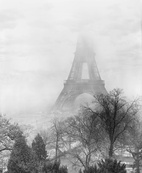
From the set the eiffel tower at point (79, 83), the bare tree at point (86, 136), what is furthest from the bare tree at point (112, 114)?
the eiffel tower at point (79, 83)

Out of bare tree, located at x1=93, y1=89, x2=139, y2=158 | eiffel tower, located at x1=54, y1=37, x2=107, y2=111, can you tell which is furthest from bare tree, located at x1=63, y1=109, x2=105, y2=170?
eiffel tower, located at x1=54, y1=37, x2=107, y2=111

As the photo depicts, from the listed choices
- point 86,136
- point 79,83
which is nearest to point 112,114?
point 86,136

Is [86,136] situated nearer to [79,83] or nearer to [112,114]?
[112,114]

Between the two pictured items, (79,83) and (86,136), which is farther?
(79,83)

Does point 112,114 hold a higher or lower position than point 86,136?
higher

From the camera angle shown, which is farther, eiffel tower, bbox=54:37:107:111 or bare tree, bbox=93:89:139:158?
eiffel tower, bbox=54:37:107:111

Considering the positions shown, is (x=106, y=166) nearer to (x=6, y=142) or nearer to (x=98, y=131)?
(x=6, y=142)

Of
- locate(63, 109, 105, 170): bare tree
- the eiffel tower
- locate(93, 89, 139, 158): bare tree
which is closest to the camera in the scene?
locate(93, 89, 139, 158): bare tree

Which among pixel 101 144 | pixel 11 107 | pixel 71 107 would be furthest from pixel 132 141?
pixel 11 107

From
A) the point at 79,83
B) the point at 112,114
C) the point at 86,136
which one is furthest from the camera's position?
the point at 79,83

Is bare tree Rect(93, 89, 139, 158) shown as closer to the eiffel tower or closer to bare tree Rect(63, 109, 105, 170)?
bare tree Rect(63, 109, 105, 170)

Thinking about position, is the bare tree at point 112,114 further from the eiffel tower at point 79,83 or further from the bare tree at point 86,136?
the eiffel tower at point 79,83
